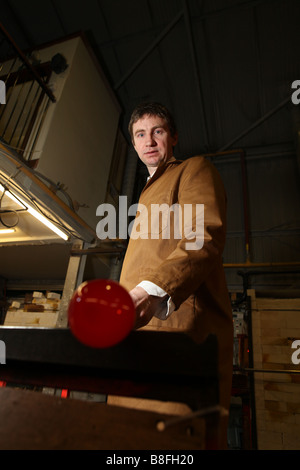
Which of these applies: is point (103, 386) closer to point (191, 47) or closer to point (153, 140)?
point (153, 140)

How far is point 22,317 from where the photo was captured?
520cm

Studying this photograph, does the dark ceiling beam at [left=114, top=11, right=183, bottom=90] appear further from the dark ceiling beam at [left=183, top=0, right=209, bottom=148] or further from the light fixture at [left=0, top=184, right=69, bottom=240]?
the light fixture at [left=0, top=184, right=69, bottom=240]

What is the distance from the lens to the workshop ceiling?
5551mm

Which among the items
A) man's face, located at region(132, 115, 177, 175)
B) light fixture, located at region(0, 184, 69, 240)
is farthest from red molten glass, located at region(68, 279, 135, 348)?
light fixture, located at region(0, 184, 69, 240)

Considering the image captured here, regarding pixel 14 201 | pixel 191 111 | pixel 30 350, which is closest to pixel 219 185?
pixel 30 350

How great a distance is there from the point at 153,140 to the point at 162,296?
1148mm

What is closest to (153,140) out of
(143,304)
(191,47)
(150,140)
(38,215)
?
(150,140)

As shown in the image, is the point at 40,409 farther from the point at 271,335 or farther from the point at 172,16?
the point at 172,16

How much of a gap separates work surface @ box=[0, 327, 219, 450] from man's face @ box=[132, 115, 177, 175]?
1204mm

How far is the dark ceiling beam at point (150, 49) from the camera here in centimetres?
554

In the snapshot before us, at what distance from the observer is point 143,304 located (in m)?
0.72

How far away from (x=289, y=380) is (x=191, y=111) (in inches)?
244

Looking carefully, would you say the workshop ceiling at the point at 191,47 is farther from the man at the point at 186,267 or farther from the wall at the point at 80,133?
the man at the point at 186,267
